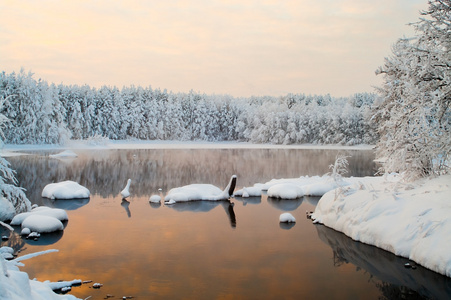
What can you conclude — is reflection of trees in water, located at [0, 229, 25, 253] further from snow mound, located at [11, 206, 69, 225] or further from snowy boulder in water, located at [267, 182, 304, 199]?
snowy boulder in water, located at [267, 182, 304, 199]

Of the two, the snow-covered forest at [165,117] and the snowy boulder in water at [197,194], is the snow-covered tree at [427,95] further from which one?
the snow-covered forest at [165,117]

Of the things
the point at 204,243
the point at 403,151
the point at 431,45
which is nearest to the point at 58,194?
the point at 204,243

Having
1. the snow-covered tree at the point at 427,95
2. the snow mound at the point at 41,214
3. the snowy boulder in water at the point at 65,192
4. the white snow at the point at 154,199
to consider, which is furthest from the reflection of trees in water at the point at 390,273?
the snowy boulder in water at the point at 65,192

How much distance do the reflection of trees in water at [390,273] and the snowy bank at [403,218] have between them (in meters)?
0.28

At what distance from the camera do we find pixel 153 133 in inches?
3396

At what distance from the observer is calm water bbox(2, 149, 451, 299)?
10859 mm

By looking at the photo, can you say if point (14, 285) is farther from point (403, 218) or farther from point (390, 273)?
point (403, 218)

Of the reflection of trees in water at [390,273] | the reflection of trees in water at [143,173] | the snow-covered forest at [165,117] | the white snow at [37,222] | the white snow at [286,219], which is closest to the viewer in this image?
the reflection of trees in water at [390,273]

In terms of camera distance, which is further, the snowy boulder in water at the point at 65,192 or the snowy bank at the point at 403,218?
the snowy boulder in water at the point at 65,192

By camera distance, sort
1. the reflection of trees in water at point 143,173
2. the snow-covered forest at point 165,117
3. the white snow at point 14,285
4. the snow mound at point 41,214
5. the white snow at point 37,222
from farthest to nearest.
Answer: the snow-covered forest at point 165,117 → the reflection of trees in water at point 143,173 → the snow mound at point 41,214 → the white snow at point 37,222 → the white snow at point 14,285

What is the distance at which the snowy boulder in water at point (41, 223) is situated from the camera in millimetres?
15797

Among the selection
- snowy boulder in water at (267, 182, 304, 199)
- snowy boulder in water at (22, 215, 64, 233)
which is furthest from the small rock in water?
snowy boulder in water at (267, 182, 304, 199)

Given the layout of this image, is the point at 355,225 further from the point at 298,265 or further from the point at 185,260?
the point at 185,260

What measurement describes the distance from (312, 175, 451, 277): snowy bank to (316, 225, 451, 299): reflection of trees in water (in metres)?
0.28
